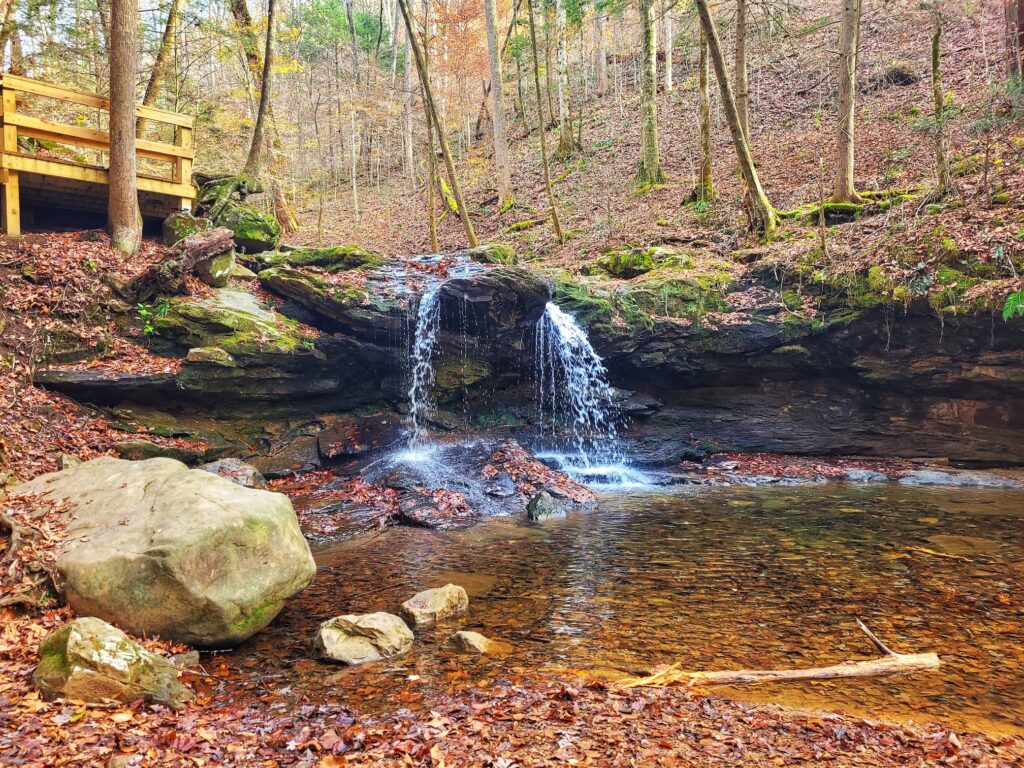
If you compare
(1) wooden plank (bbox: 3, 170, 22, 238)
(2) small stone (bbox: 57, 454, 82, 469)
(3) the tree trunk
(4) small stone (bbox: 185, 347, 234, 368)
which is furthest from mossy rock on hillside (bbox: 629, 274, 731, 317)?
(3) the tree trunk

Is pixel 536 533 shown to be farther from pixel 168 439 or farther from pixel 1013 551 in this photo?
pixel 168 439

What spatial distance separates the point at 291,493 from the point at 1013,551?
1000 centimetres

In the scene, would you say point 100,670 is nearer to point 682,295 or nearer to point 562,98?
point 682,295

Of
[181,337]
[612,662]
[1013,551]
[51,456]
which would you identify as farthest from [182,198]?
[1013,551]

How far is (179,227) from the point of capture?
11.7 metres

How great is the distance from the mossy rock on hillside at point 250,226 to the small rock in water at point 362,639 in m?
10.9

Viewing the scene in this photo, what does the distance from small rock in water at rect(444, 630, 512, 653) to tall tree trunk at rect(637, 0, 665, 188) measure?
61.5ft

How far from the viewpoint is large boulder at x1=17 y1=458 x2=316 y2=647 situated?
14.2 feet

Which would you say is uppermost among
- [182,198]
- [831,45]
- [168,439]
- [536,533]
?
[831,45]

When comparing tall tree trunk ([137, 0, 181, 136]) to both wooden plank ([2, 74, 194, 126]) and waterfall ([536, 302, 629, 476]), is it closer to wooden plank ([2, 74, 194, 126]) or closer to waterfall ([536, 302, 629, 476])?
wooden plank ([2, 74, 194, 126])

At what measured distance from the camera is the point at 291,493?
9.45 meters

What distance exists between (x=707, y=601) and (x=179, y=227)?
1212 cm

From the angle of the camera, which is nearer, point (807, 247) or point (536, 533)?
point (536, 533)

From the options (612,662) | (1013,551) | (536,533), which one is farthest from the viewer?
(536,533)
